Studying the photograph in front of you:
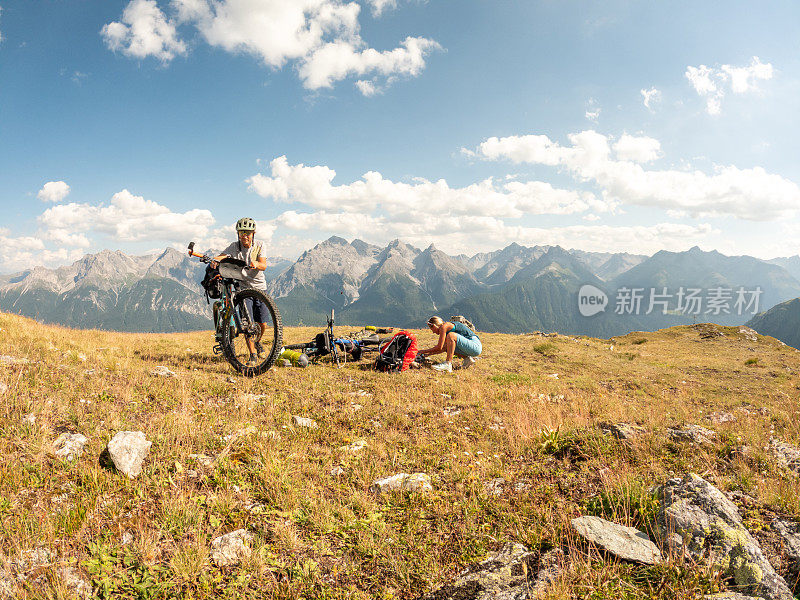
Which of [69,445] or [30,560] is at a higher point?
[69,445]

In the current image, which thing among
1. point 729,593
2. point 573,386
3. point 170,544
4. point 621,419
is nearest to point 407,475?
point 170,544

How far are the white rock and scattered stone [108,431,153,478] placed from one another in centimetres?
50

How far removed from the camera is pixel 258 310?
9.90 metres

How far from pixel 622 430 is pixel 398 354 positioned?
7226 millimetres

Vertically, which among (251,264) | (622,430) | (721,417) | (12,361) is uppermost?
(251,264)

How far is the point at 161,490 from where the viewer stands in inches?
156

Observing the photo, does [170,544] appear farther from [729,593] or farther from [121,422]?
[729,593]

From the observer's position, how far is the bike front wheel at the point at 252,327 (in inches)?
362

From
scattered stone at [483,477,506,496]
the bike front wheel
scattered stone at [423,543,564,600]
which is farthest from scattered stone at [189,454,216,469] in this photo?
the bike front wheel

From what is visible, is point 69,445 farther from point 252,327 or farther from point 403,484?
point 252,327

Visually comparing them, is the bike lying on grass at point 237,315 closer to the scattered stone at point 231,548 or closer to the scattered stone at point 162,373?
the scattered stone at point 162,373

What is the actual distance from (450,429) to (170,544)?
4.69 metres

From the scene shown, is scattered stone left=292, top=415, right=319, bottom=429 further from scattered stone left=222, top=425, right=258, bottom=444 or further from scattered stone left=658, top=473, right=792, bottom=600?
scattered stone left=658, top=473, right=792, bottom=600

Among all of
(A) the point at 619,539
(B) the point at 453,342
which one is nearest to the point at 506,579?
(A) the point at 619,539
